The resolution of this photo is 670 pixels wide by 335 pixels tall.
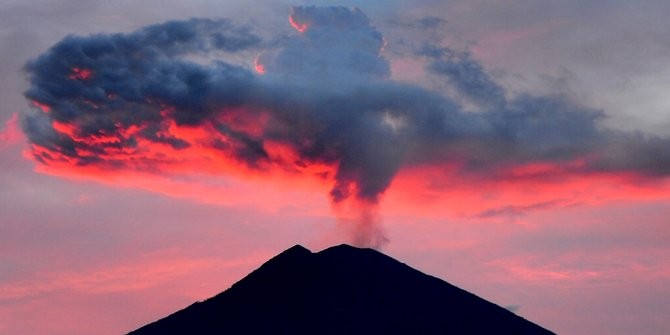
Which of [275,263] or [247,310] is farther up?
[275,263]

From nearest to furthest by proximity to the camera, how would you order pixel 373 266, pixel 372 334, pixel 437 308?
pixel 372 334 → pixel 437 308 → pixel 373 266

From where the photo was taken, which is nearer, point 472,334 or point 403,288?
point 472,334

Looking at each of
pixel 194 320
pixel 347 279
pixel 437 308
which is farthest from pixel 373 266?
pixel 194 320

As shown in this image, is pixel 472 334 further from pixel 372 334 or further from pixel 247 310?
pixel 247 310

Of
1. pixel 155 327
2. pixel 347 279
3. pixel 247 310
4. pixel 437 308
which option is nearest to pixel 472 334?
pixel 437 308

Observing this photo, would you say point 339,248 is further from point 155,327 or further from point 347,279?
point 155,327

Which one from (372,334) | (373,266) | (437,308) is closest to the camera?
(372,334)

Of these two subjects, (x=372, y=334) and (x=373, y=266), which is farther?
(x=373, y=266)
